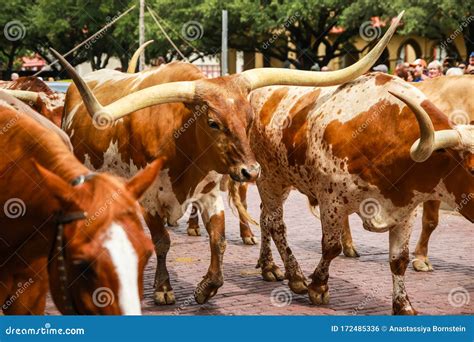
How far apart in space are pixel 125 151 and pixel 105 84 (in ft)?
4.91

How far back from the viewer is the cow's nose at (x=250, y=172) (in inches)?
257

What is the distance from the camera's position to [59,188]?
11.6 ft

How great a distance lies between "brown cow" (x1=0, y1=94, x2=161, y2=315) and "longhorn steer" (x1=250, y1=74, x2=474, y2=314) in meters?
3.09

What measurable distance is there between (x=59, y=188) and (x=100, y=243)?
0.30 metres

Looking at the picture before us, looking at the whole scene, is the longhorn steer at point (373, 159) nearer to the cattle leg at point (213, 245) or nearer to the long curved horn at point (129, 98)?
the cattle leg at point (213, 245)

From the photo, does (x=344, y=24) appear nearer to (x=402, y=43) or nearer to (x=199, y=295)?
(x=402, y=43)

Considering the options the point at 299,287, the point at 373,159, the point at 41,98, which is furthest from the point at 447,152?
the point at 41,98

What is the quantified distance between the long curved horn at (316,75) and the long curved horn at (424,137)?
0.94 meters

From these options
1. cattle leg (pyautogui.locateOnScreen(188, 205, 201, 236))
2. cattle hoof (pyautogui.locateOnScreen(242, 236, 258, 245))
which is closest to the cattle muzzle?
cattle hoof (pyautogui.locateOnScreen(242, 236, 258, 245))

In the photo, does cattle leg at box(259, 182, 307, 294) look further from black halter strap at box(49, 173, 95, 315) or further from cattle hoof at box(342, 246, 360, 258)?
black halter strap at box(49, 173, 95, 315)

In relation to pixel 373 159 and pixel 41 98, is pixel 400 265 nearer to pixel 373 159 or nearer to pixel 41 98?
pixel 373 159

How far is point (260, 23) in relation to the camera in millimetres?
35688

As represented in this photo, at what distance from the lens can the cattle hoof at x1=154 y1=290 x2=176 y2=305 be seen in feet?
24.5

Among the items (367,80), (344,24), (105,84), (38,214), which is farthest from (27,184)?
(344,24)
